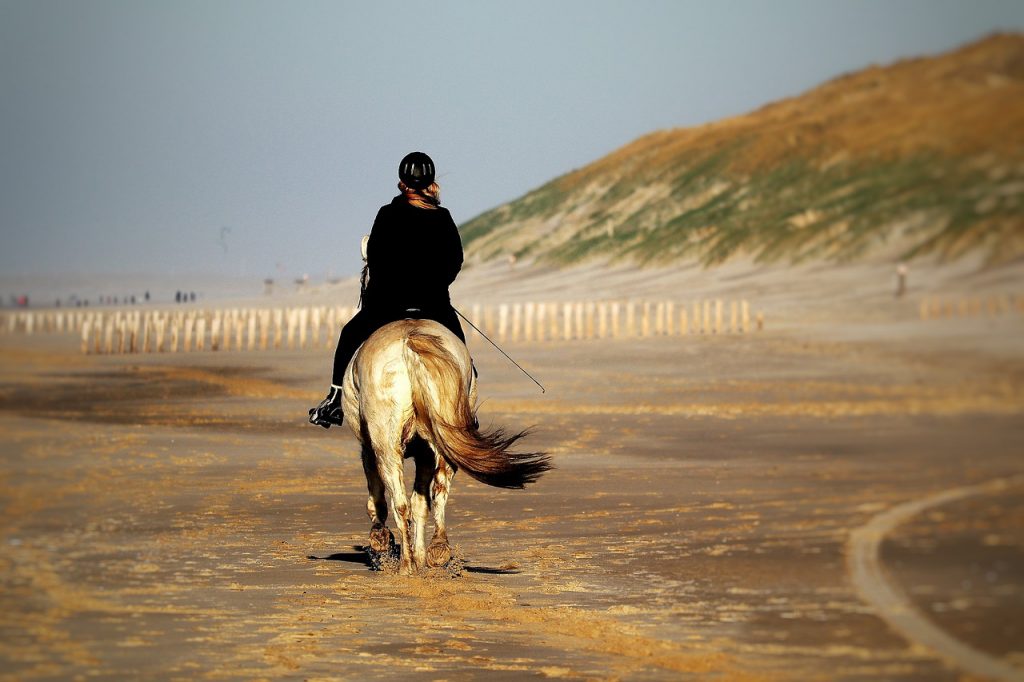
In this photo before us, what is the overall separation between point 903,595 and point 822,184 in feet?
225

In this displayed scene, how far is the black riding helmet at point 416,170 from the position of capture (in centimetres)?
878

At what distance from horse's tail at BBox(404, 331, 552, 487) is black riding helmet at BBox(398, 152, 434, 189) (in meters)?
1.09

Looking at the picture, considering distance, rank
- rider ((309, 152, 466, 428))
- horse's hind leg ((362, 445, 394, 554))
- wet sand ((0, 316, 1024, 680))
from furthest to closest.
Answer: horse's hind leg ((362, 445, 394, 554)) < rider ((309, 152, 466, 428)) < wet sand ((0, 316, 1024, 680))

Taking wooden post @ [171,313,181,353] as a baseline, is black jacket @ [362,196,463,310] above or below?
above

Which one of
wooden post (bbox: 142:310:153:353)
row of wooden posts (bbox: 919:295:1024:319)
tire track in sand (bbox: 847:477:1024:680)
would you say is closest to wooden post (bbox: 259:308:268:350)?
wooden post (bbox: 142:310:153:353)

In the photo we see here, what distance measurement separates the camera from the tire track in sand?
6.07 metres

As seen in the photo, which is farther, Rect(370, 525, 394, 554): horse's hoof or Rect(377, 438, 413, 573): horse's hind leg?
Rect(370, 525, 394, 554): horse's hoof

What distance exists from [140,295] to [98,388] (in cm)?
11647

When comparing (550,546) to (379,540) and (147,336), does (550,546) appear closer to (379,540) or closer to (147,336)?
(379,540)

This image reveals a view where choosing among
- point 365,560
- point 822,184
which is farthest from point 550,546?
point 822,184

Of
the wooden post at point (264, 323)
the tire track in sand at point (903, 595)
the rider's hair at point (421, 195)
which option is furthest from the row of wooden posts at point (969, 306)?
the rider's hair at point (421, 195)

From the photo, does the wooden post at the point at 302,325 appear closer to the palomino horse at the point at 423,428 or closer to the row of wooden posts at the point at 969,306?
the row of wooden posts at the point at 969,306

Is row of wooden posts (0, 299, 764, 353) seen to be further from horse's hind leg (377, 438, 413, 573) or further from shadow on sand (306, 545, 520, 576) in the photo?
horse's hind leg (377, 438, 413, 573)

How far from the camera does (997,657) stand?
243 inches
